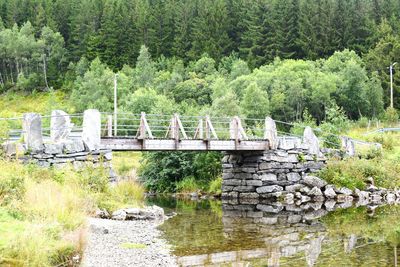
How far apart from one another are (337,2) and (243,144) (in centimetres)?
6027

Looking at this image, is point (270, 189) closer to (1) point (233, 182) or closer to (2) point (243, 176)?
(2) point (243, 176)

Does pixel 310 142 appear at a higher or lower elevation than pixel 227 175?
higher

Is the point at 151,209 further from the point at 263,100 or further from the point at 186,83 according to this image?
the point at 186,83

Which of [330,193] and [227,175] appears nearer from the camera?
[330,193]

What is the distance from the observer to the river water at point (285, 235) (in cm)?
1338

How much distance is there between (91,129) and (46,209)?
8.11 metres

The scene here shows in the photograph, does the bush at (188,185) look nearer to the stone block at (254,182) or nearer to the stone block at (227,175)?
the stone block at (227,175)

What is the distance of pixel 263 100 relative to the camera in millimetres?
50812

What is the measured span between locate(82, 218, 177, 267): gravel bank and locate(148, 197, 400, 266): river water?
54 cm

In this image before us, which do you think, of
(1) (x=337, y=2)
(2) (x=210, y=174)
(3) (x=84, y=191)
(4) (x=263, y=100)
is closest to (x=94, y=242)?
(3) (x=84, y=191)

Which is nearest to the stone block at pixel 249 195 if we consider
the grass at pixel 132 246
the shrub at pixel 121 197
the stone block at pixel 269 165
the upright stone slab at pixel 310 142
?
the stone block at pixel 269 165

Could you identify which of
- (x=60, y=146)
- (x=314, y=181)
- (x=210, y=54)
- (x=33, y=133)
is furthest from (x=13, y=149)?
(x=210, y=54)

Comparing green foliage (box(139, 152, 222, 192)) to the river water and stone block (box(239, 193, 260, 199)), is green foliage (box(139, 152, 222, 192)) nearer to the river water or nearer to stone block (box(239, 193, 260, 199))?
stone block (box(239, 193, 260, 199))

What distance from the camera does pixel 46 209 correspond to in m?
11.4
